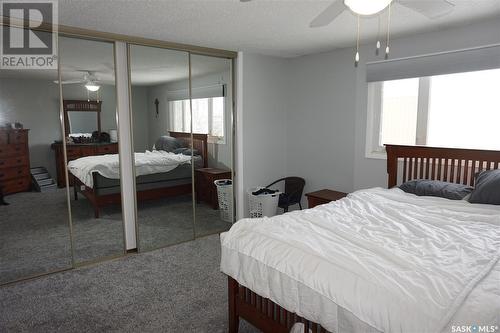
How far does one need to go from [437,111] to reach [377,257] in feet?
7.96

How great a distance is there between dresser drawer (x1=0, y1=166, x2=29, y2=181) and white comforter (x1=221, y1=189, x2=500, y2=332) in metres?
2.20

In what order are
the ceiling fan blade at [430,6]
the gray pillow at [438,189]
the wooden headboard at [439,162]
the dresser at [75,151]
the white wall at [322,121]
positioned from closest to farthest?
the ceiling fan blade at [430,6] < the gray pillow at [438,189] < the wooden headboard at [439,162] < the dresser at [75,151] < the white wall at [322,121]

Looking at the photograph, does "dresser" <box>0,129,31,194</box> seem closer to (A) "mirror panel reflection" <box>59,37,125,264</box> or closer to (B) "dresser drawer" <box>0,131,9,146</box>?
(B) "dresser drawer" <box>0,131,9,146</box>

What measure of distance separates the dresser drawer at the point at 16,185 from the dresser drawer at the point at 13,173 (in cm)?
4

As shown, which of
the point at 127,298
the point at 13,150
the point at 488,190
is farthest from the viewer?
the point at 13,150

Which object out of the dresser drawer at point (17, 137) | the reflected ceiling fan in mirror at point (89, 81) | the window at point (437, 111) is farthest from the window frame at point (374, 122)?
the dresser drawer at point (17, 137)

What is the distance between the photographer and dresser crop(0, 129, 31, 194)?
297 centimetres

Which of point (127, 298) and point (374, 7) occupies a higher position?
point (374, 7)

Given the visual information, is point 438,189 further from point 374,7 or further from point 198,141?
point 198,141

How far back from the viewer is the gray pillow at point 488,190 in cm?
258

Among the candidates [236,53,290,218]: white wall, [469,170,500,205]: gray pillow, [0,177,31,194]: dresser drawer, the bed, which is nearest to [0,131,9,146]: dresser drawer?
[0,177,31,194]: dresser drawer

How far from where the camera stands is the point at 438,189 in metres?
2.97

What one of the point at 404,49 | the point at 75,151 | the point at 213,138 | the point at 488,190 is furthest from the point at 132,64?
the point at 488,190

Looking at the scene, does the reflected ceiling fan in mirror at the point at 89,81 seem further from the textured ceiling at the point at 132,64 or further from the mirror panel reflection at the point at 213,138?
the mirror panel reflection at the point at 213,138
